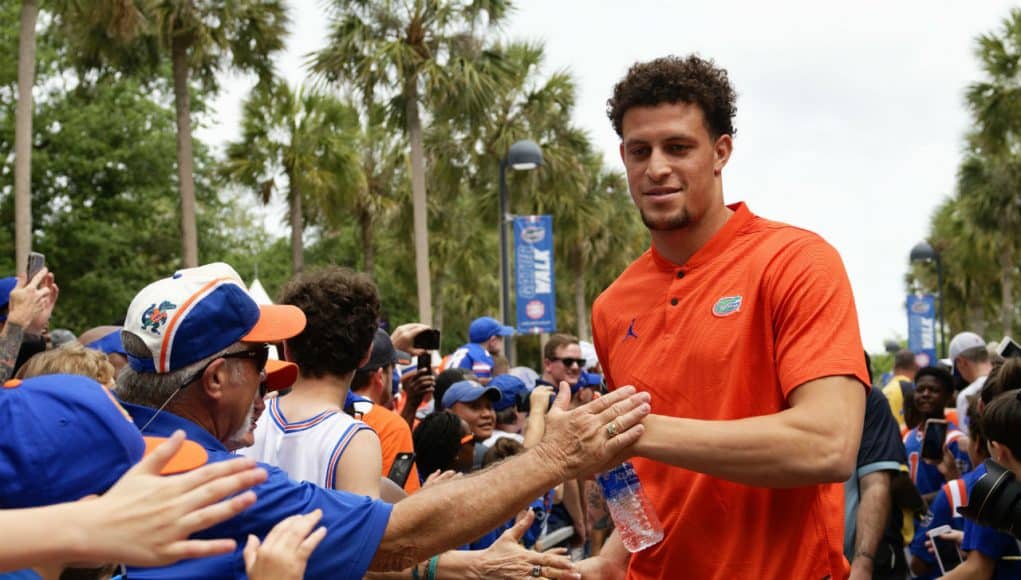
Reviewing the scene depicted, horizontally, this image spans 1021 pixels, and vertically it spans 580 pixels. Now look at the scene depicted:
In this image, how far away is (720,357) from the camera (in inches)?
115

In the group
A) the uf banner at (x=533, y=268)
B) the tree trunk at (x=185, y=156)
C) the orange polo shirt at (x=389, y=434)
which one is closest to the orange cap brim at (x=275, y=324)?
the orange polo shirt at (x=389, y=434)

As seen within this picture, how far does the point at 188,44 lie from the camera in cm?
2125

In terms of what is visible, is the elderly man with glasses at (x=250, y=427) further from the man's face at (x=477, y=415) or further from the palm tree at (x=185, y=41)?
the palm tree at (x=185, y=41)

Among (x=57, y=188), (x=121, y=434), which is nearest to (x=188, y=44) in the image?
(x=57, y=188)

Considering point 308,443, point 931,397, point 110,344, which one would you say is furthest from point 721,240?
point 931,397

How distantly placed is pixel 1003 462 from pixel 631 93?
2.36 meters

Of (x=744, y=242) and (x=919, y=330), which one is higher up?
(x=744, y=242)

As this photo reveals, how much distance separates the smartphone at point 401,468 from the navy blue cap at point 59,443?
234cm

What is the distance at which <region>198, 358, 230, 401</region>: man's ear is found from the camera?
2941mm

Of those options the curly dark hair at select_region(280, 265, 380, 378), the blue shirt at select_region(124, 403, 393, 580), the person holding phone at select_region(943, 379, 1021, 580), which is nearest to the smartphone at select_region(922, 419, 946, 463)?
the person holding phone at select_region(943, 379, 1021, 580)

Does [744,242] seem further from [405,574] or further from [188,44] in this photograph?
[188,44]

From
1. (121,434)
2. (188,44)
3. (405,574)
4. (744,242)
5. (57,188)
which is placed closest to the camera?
(121,434)

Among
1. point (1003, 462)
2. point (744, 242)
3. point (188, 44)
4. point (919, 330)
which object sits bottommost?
point (919, 330)

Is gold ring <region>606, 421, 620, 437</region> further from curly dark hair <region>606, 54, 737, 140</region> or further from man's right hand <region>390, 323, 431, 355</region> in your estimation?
man's right hand <region>390, 323, 431, 355</region>
